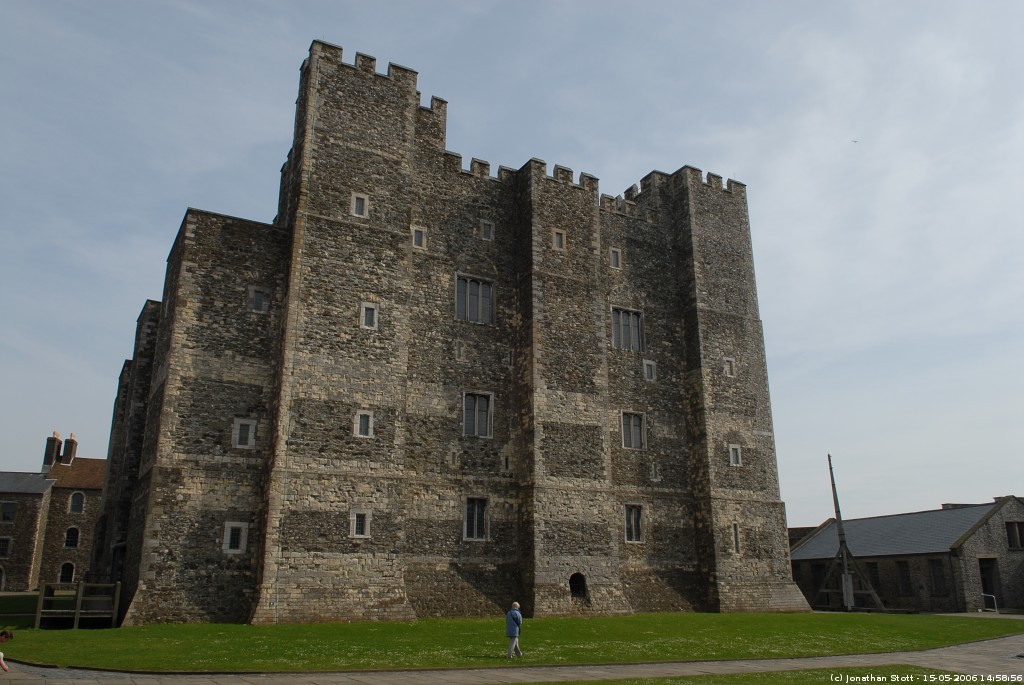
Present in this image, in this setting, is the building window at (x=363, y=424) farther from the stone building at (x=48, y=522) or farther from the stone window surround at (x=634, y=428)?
the stone building at (x=48, y=522)

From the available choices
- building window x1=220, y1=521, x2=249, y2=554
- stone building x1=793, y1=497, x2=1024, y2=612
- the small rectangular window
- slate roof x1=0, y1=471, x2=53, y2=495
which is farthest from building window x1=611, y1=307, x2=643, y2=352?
slate roof x1=0, y1=471, x2=53, y2=495

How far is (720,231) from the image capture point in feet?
127

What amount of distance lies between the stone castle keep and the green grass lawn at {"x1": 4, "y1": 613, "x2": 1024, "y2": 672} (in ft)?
8.35

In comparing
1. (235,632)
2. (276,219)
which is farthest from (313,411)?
(276,219)

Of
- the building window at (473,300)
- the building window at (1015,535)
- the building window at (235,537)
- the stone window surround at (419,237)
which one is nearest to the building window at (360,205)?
the stone window surround at (419,237)

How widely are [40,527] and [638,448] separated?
47.3 meters

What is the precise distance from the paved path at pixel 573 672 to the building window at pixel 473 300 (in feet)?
55.4

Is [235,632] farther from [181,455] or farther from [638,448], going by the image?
[638,448]

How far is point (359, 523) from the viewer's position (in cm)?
2602

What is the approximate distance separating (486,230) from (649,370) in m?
10.1

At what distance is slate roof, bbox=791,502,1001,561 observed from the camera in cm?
4228

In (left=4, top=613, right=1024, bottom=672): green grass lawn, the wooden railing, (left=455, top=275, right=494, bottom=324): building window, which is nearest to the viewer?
(left=4, top=613, right=1024, bottom=672): green grass lawn

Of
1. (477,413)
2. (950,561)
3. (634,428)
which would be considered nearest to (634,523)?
(634,428)

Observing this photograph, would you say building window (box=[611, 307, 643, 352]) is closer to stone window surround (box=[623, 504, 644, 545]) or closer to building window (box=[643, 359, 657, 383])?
building window (box=[643, 359, 657, 383])
